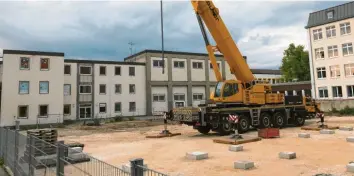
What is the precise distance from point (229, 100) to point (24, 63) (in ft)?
92.7

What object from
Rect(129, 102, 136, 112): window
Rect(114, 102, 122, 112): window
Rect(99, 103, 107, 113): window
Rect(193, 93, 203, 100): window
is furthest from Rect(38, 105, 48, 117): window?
Rect(193, 93, 203, 100): window

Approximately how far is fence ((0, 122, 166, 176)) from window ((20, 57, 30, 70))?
29.4 meters

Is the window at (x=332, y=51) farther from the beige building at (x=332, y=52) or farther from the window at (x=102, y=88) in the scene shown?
the window at (x=102, y=88)

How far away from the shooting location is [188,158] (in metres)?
11.6

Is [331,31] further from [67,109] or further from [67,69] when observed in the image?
[67,109]

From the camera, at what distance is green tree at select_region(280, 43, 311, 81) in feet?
194

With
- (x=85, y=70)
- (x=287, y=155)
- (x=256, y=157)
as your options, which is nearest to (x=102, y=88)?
(x=85, y=70)

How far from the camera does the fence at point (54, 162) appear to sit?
193 inches

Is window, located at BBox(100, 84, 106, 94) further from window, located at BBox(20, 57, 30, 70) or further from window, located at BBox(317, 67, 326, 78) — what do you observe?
window, located at BBox(317, 67, 326, 78)

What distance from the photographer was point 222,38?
19.5 metres

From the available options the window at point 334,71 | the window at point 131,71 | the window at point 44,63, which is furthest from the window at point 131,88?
the window at point 334,71

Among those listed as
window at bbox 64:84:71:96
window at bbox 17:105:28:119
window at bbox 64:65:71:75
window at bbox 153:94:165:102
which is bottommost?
window at bbox 17:105:28:119

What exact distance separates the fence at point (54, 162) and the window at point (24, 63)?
29405 millimetres

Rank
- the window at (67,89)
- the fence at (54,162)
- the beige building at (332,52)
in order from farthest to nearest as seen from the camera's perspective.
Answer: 1. the window at (67,89)
2. the beige building at (332,52)
3. the fence at (54,162)
